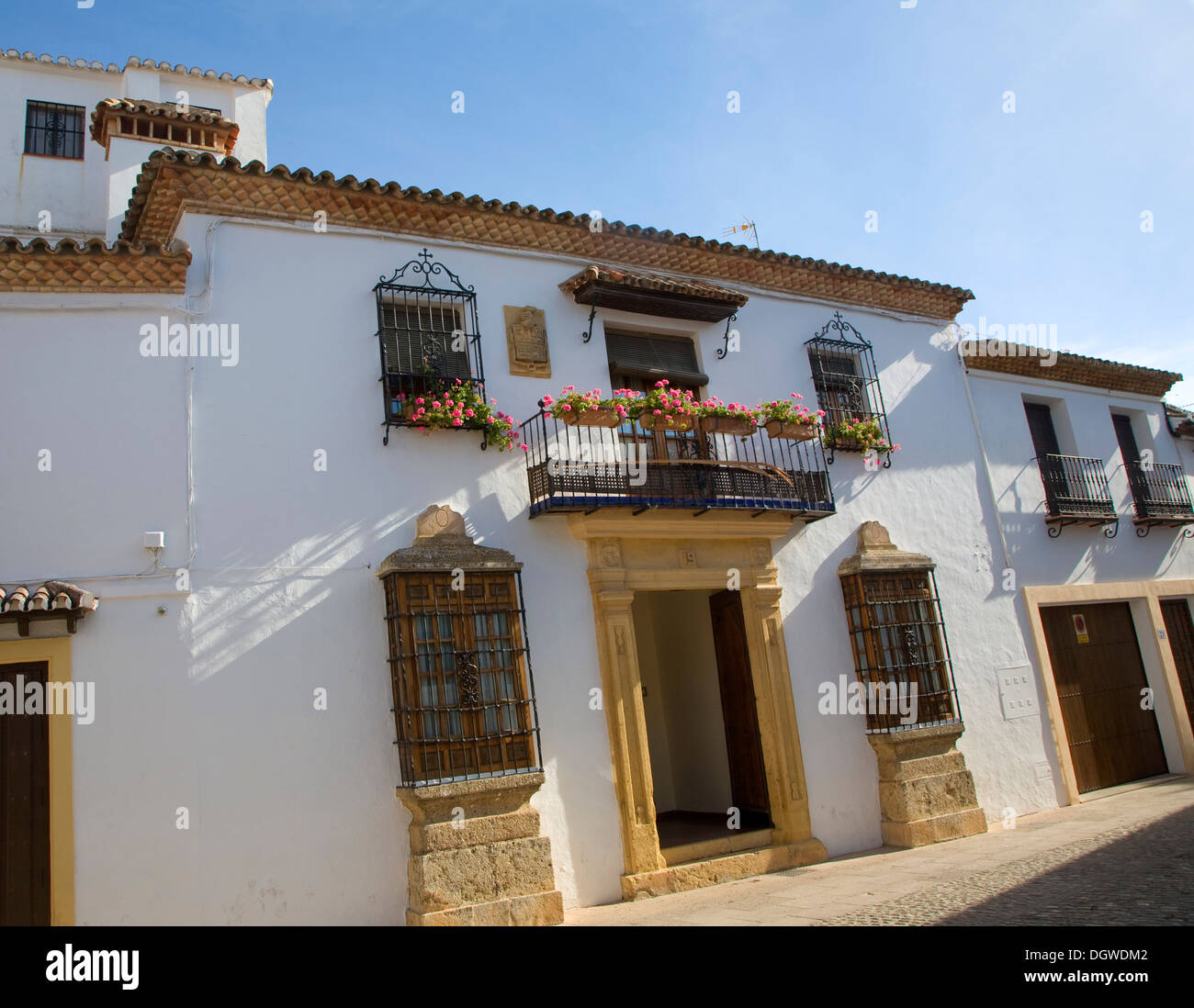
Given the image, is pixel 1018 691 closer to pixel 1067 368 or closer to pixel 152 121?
pixel 1067 368

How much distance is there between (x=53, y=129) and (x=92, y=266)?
26.2ft

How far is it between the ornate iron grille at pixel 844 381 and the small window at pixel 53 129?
34.0ft

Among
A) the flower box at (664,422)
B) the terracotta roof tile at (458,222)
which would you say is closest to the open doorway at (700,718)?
the flower box at (664,422)

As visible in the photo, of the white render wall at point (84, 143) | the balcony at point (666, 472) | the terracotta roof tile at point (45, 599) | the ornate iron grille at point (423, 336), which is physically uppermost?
the white render wall at point (84, 143)

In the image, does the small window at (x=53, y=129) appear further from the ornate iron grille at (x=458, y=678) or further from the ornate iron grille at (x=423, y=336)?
the ornate iron grille at (x=458, y=678)

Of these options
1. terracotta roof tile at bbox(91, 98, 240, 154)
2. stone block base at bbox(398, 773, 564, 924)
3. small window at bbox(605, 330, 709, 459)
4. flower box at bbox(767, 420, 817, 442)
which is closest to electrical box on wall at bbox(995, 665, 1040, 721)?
flower box at bbox(767, 420, 817, 442)

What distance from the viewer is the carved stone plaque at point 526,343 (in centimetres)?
839

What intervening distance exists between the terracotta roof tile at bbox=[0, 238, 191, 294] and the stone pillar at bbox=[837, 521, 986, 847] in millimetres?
6693

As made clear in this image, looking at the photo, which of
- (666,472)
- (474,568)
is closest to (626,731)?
(474,568)

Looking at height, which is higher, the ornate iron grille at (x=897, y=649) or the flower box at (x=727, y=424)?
the flower box at (x=727, y=424)

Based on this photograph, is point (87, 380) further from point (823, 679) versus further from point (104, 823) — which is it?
point (823, 679)

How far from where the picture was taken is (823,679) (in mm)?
9188
